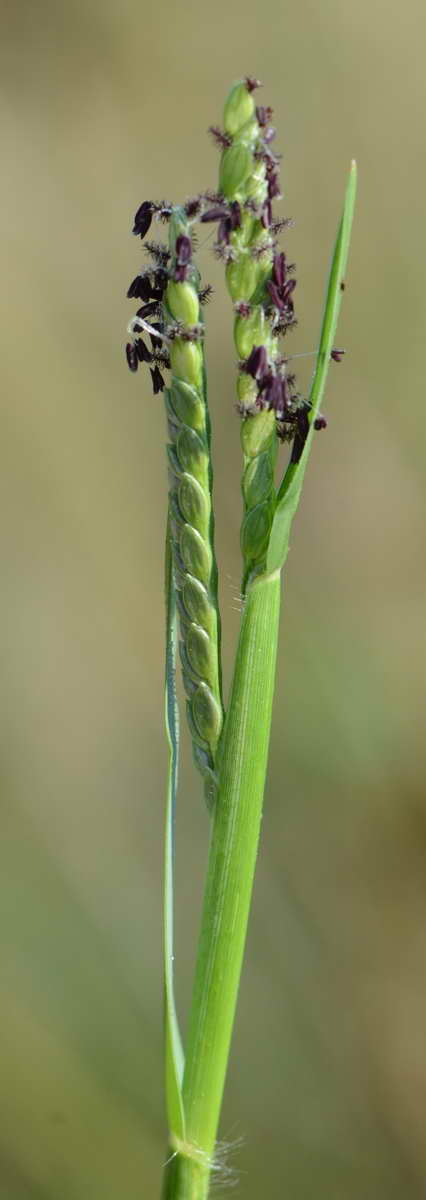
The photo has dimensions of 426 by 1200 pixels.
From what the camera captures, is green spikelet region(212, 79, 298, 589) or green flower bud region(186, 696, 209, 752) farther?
green flower bud region(186, 696, 209, 752)

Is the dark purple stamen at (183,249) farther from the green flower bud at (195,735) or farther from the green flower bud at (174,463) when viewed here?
the green flower bud at (195,735)

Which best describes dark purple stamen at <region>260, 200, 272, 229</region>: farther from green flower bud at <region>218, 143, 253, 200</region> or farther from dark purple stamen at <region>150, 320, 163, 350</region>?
dark purple stamen at <region>150, 320, 163, 350</region>

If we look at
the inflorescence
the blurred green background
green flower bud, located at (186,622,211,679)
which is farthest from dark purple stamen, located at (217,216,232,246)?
the blurred green background

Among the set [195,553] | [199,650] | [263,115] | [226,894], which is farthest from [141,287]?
[226,894]

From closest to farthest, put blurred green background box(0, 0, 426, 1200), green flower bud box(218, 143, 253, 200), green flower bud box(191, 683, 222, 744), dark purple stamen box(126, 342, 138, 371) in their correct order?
green flower bud box(218, 143, 253, 200)
green flower bud box(191, 683, 222, 744)
dark purple stamen box(126, 342, 138, 371)
blurred green background box(0, 0, 426, 1200)

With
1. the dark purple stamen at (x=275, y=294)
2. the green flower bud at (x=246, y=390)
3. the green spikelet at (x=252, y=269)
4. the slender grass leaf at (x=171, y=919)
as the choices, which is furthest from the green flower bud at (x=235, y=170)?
the slender grass leaf at (x=171, y=919)

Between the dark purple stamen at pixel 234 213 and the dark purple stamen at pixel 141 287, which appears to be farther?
the dark purple stamen at pixel 141 287

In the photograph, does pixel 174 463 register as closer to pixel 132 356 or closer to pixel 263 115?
pixel 132 356
